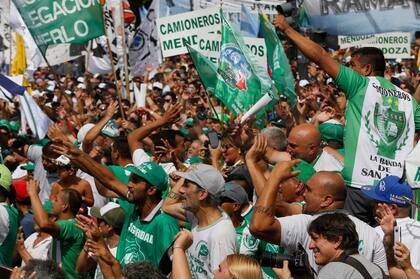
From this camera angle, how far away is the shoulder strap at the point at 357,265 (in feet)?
15.5

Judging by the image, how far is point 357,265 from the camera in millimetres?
4770

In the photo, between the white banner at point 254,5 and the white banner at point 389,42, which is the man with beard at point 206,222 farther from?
the white banner at point 254,5

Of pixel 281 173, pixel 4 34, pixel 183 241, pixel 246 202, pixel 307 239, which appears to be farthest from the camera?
pixel 4 34

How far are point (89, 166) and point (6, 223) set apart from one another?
74 cm

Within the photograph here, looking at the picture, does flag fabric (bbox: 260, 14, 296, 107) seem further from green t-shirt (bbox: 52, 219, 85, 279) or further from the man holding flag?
green t-shirt (bbox: 52, 219, 85, 279)

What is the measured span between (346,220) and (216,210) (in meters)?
1.37

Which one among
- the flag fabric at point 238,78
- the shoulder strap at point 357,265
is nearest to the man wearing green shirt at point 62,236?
the shoulder strap at point 357,265

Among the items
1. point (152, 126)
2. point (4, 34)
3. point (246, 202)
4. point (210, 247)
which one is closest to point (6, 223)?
point (152, 126)

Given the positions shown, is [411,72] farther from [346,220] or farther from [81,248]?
[346,220]

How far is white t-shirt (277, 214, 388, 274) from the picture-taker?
5.75 m

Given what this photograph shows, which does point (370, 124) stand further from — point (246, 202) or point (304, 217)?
point (304, 217)

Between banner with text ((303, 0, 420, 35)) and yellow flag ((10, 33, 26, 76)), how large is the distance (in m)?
10.2

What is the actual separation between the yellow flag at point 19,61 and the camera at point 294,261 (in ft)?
48.2

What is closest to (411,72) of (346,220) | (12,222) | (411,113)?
(411,113)
